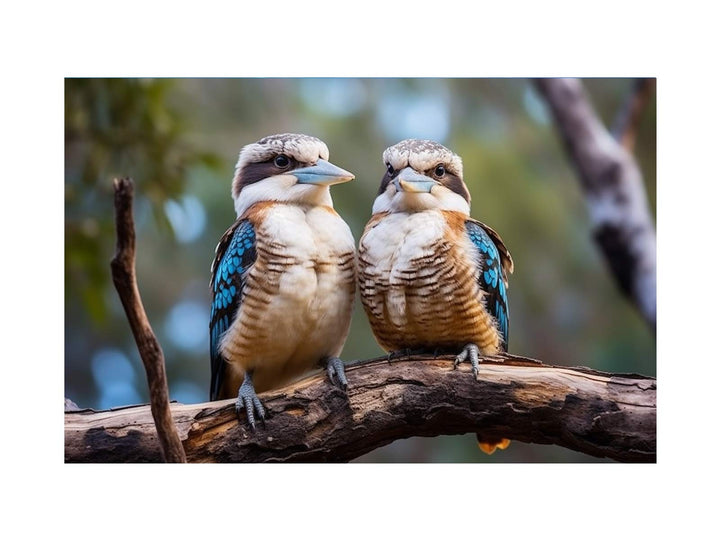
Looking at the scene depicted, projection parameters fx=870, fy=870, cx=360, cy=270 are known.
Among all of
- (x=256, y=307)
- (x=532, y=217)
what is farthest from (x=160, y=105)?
(x=532, y=217)

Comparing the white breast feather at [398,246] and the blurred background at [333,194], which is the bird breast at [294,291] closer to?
the white breast feather at [398,246]

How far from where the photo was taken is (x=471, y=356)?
3.20m

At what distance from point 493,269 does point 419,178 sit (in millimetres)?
449

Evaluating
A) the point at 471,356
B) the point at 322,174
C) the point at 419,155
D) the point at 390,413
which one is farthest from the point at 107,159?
the point at 471,356

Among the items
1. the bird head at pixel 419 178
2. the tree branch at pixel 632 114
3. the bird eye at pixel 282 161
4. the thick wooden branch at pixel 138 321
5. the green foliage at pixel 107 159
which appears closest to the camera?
the thick wooden branch at pixel 138 321

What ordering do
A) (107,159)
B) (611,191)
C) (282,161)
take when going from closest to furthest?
(282,161), (107,159), (611,191)

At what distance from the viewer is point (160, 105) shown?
4012mm

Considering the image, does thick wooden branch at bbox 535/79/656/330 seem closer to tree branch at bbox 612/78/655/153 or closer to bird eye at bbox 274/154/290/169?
tree branch at bbox 612/78/655/153

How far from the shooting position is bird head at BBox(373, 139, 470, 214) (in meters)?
3.25

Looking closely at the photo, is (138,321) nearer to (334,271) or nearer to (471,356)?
(334,271)

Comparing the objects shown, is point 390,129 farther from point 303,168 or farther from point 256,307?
point 256,307

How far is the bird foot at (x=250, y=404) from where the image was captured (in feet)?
10.4

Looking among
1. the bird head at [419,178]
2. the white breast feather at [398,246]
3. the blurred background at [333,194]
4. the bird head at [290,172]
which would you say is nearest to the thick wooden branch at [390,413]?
the white breast feather at [398,246]

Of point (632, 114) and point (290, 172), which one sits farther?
point (632, 114)
